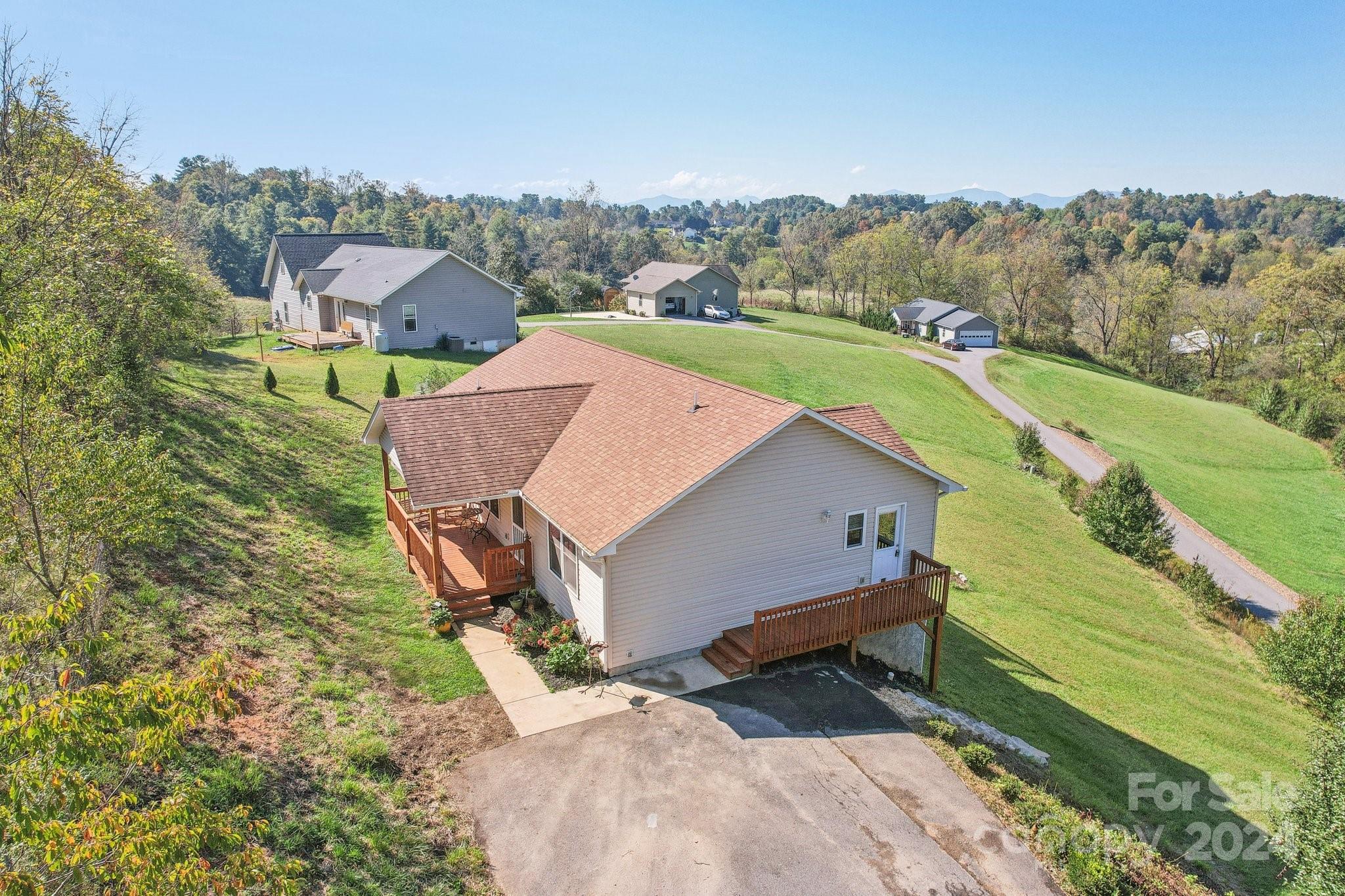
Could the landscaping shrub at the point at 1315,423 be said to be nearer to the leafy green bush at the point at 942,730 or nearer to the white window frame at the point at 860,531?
the white window frame at the point at 860,531

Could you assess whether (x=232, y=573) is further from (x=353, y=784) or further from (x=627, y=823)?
(x=627, y=823)

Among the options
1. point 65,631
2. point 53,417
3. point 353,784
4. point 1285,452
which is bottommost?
point 1285,452

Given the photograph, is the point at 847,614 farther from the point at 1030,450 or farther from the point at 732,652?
the point at 1030,450

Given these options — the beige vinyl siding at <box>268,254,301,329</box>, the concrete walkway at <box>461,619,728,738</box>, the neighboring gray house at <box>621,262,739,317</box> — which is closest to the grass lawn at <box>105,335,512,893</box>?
the concrete walkway at <box>461,619,728,738</box>

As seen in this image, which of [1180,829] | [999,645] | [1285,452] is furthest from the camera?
[1285,452]

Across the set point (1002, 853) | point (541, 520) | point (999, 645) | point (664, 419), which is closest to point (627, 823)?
point (1002, 853)

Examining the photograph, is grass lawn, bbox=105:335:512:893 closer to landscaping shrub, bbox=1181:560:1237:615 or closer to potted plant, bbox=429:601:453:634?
potted plant, bbox=429:601:453:634

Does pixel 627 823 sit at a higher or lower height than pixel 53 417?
lower
